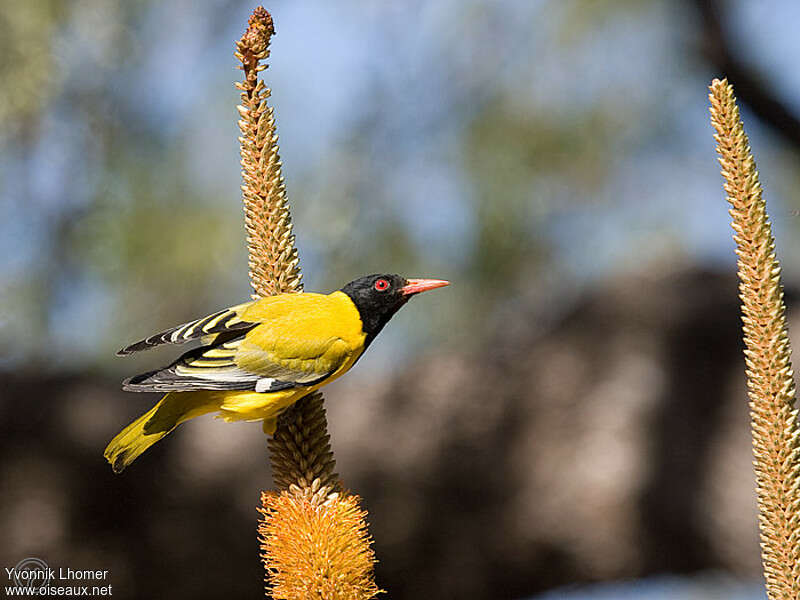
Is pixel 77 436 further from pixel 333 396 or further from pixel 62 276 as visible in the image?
pixel 333 396

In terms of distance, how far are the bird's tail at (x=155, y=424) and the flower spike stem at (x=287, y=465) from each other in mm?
283

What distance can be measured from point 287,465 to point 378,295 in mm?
605

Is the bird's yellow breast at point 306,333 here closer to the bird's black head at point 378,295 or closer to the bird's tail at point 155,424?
the bird's black head at point 378,295

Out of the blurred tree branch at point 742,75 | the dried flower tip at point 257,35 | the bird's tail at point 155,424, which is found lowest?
the bird's tail at point 155,424

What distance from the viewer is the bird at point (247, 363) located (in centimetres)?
151

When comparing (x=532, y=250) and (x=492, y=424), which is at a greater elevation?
(x=532, y=250)

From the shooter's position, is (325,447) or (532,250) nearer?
(325,447)

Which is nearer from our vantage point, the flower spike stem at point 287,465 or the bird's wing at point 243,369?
the flower spike stem at point 287,465

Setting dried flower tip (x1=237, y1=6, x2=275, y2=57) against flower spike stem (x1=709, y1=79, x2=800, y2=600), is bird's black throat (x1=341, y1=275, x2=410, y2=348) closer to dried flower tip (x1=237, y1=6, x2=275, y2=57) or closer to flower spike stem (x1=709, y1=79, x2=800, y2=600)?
dried flower tip (x1=237, y1=6, x2=275, y2=57)

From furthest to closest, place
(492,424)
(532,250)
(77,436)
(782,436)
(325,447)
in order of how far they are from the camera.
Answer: (532,250), (492,424), (77,436), (325,447), (782,436)

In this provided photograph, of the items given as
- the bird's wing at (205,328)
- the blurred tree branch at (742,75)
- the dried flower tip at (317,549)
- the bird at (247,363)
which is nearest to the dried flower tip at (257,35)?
the bird at (247,363)

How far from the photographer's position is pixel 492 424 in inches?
174

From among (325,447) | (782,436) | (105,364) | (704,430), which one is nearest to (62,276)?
(105,364)

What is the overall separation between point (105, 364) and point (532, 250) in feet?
7.75
